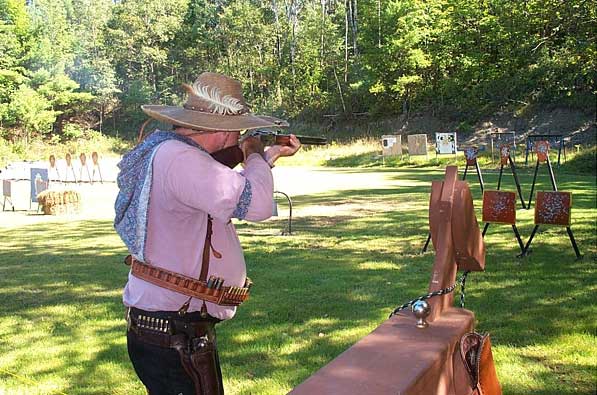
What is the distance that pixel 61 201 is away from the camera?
13977 mm

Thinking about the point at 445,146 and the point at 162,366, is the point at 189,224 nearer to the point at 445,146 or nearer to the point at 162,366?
the point at 162,366

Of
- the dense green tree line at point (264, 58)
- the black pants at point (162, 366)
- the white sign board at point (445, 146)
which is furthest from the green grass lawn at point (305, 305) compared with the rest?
the dense green tree line at point (264, 58)

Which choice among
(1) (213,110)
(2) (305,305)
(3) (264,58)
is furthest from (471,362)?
(3) (264,58)

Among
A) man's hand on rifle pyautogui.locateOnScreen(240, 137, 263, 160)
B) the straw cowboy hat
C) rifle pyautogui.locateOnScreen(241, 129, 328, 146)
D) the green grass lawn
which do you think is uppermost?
the straw cowboy hat

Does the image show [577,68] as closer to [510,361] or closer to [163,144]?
[510,361]

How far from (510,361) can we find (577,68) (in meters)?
9.38

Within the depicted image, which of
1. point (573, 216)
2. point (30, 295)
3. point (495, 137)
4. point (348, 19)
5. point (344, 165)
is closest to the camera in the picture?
point (30, 295)

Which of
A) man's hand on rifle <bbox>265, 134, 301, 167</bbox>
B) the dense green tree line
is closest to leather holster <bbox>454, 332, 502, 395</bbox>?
man's hand on rifle <bbox>265, 134, 301, 167</bbox>

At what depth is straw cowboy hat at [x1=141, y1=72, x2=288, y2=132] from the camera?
2.07m

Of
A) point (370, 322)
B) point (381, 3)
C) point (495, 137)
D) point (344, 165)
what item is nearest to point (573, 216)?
point (370, 322)

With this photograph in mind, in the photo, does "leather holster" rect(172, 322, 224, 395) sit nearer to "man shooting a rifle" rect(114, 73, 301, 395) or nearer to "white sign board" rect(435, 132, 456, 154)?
"man shooting a rifle" rect(114, 73, 301, 395)

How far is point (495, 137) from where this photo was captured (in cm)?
3272

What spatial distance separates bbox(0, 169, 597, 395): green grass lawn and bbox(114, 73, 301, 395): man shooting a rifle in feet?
5.85

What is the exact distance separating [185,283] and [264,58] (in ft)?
169
